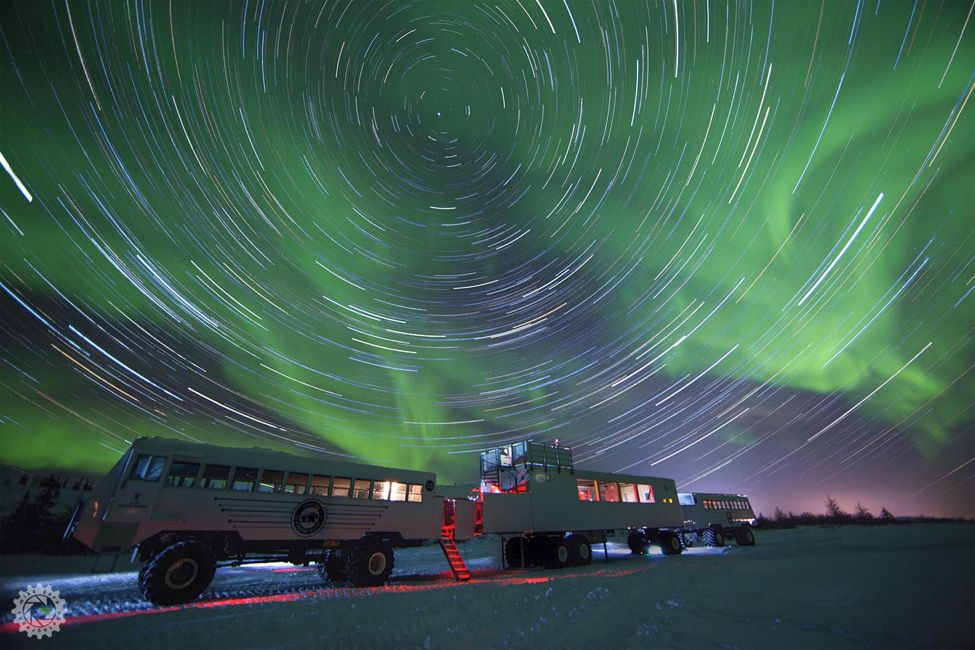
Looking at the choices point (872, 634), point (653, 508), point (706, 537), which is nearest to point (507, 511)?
point (653, 508)

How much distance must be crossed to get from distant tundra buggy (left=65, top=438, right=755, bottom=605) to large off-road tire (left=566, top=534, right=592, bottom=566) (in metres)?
0.05

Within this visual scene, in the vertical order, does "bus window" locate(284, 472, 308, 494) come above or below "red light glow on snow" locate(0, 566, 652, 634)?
above

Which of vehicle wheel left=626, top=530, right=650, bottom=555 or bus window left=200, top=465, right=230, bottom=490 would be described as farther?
vehicle wheel left=626, top=530, right=650, bottom=555

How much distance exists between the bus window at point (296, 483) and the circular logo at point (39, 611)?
19.1 ft

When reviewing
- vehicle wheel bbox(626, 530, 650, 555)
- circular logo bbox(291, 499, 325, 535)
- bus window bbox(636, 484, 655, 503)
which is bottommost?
vehicle wheel bbox(626, 530, 650, 555)

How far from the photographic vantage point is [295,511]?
14.5 meters

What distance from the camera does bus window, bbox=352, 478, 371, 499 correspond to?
16.1m

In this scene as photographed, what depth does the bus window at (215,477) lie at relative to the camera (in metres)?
13.3

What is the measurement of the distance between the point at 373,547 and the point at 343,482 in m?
2.74

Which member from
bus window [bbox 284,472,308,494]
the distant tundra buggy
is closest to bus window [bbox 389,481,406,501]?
the distant tundra buggy

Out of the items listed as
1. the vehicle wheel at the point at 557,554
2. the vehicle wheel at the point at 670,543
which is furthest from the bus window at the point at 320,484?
the vehicle wheel at the point at 670,543

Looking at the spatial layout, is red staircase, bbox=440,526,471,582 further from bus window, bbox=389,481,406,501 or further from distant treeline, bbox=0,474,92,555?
distant treeline, bbox=0,474,92,555

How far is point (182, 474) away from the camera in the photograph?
42.7 ft

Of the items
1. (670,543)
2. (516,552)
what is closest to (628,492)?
(670,543)
